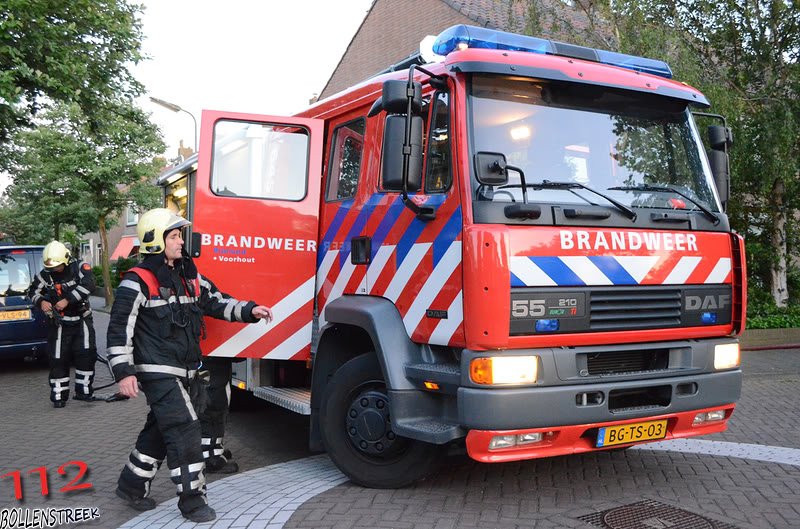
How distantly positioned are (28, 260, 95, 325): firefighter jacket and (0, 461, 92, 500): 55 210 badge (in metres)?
3.09

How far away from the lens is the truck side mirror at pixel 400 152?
4.20 meters

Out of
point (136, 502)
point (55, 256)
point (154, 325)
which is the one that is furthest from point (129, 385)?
point (55, 256)

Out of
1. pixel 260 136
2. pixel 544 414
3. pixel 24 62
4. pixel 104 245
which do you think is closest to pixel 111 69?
pixel 24 62

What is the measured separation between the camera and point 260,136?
5656mm

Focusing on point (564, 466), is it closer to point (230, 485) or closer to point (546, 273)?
point (546, 273)

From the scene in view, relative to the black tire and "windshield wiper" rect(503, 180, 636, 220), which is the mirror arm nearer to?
"windshield wiper" rect(503, 180, 636, 220)

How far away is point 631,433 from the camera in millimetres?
4312

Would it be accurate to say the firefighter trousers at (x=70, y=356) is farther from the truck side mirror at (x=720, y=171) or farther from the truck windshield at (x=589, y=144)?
the truck side mirror at (x=720, y=171)

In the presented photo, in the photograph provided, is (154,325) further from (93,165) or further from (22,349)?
(93,165)

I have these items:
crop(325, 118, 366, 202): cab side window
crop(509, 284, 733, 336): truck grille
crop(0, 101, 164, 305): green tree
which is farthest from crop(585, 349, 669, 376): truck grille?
crop(0, 101, 164, 305): green tree

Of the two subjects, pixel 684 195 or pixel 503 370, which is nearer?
pixel 503 370

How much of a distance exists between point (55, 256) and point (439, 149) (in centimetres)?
576

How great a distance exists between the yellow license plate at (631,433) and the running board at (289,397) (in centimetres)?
208

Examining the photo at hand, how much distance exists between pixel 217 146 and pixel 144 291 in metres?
1.59
